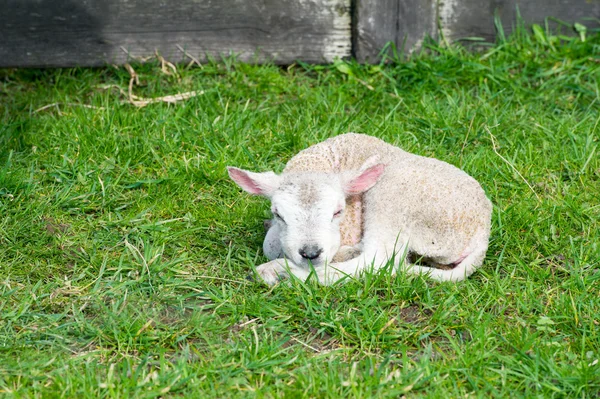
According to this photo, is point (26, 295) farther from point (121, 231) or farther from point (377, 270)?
point (377, 270)

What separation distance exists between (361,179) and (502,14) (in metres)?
3.05

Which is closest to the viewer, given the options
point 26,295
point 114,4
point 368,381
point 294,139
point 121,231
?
point 368,381

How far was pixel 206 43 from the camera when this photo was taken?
6.86 meters

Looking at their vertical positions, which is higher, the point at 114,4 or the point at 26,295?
the point at 114,4

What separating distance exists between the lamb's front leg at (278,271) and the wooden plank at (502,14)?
10.6 ft

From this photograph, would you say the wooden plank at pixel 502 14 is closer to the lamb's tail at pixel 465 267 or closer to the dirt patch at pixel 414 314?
the lamb's tail at pixel 465 267

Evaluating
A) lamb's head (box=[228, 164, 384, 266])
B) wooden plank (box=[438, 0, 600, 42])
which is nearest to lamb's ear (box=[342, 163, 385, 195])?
lamb's head (box=[228, 164, 384, 266])

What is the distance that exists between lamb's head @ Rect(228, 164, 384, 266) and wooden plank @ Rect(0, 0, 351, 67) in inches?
97.0

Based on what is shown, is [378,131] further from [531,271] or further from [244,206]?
[531,271]

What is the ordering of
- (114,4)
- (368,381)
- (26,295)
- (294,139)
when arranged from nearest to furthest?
1. (368,381)
2. (26,295)
3. (294,139)
4. (114,4)

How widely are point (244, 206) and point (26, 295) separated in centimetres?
145

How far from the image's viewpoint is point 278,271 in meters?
4.47

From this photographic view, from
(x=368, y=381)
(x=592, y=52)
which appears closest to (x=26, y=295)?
(x=368, y=381)

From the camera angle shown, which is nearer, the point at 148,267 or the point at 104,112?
the point at 148,267
